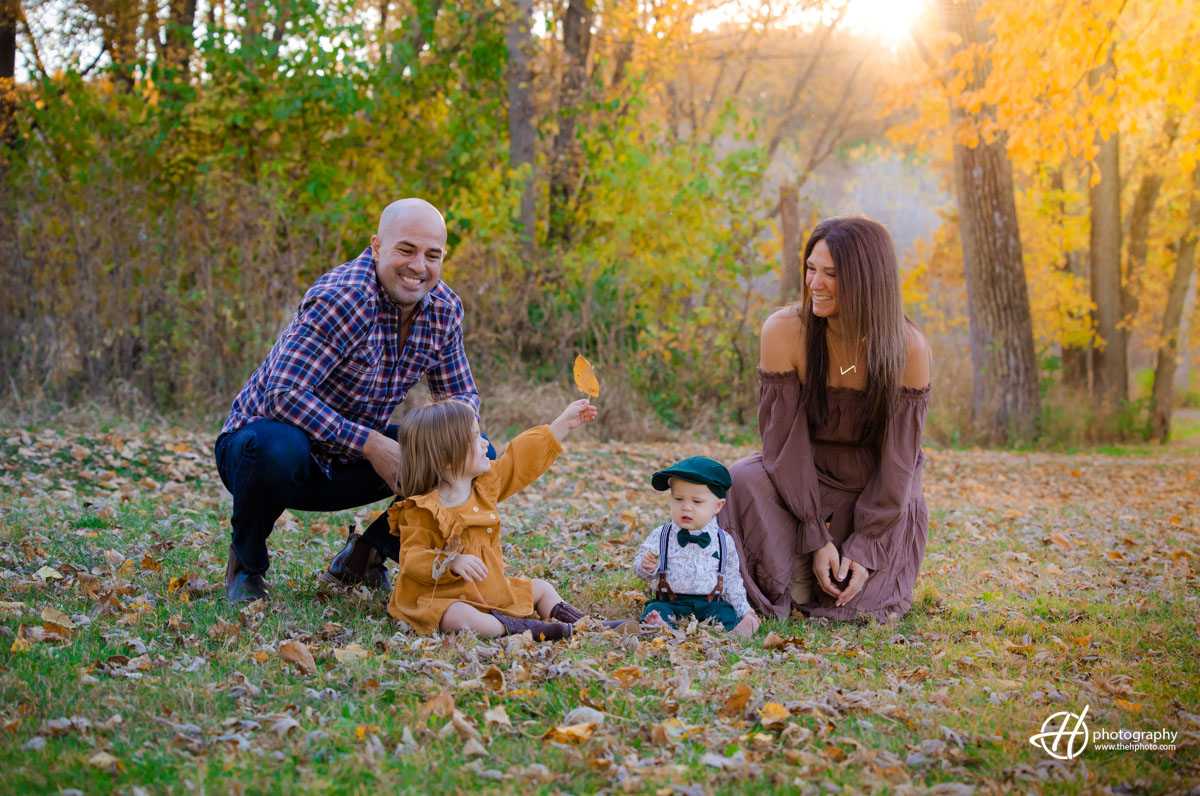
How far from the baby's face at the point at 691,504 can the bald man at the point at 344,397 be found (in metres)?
0.90

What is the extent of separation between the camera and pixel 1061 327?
16.5 metres

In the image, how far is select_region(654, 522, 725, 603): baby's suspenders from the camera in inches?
151

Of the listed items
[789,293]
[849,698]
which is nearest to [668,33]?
[789,293]

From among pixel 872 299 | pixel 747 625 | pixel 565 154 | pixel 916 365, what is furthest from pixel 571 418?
pixel 565 154

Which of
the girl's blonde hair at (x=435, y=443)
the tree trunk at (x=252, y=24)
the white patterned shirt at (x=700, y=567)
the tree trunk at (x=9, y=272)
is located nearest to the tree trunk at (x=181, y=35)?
the tree trunk at (x=252, y=24)

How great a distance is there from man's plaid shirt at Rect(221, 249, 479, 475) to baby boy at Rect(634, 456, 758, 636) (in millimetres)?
909

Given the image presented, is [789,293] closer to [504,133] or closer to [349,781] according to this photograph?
[504,133]

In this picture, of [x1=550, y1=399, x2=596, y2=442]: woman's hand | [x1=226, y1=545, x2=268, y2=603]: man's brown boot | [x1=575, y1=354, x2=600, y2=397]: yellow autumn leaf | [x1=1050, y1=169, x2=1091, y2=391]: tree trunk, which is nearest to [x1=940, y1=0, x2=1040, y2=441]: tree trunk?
[x1=1050, y1=169, x2=1091, y2=391]: tree trunk

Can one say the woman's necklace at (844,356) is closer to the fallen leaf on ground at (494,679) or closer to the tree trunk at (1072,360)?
the fallen leaf on ground at (494,679)

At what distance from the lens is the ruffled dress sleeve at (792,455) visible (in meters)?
4.07

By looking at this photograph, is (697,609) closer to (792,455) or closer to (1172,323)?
(792,455)

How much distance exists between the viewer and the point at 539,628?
3537 millimetres

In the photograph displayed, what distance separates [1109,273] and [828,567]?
47.1 ft

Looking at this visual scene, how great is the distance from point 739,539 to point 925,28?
36.8ft
